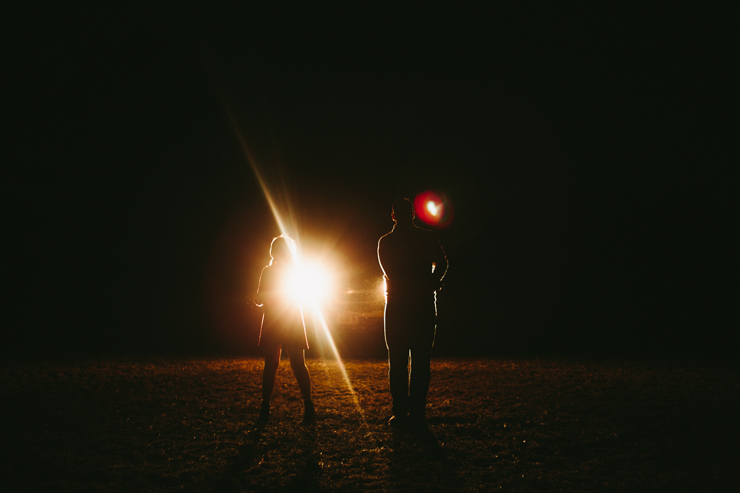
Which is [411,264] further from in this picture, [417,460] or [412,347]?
[417,460]

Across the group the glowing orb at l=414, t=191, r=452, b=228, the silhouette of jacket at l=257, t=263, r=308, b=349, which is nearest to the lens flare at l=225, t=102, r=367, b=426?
the silhouette of jacket at l=257, t=263, r=308, b=349

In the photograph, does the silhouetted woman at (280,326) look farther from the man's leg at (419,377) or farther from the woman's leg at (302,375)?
the man's leg at (419,377)

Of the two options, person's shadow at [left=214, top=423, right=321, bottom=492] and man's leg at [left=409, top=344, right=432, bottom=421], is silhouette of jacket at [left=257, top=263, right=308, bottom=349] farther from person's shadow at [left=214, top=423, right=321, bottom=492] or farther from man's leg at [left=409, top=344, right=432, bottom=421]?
man's leg at [left=409, top=344, right=432, bottom=421]

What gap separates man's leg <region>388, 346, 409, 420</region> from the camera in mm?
4641

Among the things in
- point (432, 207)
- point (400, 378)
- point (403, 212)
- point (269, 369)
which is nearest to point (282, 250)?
point (269, 369)

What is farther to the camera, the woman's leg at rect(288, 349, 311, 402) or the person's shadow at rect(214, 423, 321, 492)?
the woman's leg at rect(288, 349, 311, 402)

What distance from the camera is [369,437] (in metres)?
4.45

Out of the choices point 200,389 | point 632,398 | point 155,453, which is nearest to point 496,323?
point 632,398

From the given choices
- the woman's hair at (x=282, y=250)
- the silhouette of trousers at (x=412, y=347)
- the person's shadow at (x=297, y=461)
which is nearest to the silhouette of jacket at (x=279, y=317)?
the woman's hair at (x=282, y=250)

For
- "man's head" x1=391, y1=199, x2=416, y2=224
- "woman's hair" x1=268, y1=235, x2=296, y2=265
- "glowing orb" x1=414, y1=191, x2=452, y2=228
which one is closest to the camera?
"man's head" x1=391, y1=199, x2=416, y2=224

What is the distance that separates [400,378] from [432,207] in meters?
23.8

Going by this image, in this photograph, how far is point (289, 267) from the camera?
5113 millimetres

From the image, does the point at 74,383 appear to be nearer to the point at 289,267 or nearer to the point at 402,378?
the point at 289,267

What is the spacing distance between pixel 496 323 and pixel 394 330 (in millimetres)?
14151
